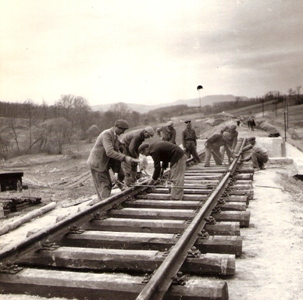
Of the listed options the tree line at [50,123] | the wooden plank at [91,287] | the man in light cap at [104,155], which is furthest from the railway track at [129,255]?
the tree line at [50,123]

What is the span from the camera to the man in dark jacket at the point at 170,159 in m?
6.96

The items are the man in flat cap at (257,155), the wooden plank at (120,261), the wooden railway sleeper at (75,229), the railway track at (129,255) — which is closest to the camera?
the railway track at (129,255)

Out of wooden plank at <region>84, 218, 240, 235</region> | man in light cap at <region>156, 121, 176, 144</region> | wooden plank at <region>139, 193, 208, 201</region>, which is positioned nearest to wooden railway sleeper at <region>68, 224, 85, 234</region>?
wooden plank at <region>84, 218, 240, 235</region>

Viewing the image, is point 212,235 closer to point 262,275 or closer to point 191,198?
point 262,275

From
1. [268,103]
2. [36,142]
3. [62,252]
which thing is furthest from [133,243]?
[268,103]

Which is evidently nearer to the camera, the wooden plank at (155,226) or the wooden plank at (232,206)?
the wooden plank at (155,226)

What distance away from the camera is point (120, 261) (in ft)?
Answer: 13.0

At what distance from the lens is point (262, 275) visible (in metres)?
4.05

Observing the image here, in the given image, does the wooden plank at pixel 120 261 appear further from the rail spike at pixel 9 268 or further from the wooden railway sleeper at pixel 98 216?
the wooden railway sleeper at pixel 98 216

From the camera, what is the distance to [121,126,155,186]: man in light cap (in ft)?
26.9

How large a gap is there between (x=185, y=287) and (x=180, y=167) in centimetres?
425

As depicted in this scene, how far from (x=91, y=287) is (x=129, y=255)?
0.68 m

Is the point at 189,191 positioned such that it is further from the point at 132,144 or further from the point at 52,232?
the point at 52,232

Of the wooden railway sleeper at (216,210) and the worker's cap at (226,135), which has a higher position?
the worker's cap at (226,135)
